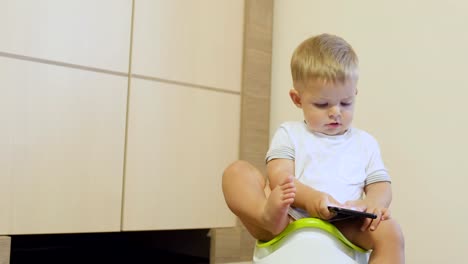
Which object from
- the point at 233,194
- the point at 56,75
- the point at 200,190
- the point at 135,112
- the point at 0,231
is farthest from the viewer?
the point at 200,190

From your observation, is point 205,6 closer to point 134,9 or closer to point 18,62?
point 134,9

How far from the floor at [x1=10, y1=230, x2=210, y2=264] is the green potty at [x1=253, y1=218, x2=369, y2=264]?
2.76 feet

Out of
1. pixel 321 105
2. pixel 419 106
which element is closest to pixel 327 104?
pixel 321 105

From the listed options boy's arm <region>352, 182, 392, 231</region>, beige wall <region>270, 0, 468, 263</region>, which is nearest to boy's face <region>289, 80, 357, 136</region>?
boy's arm <region>352, 182, 392, 231</region>

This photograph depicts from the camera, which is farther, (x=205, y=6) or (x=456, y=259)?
(x=205, y=6)

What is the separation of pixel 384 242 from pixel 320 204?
120 mm

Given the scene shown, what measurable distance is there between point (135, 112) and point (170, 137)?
0.43 feet

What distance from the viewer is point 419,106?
1455mm

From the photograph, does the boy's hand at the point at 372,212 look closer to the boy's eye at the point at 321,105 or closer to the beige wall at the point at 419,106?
the boy's eye at the point at 321,105

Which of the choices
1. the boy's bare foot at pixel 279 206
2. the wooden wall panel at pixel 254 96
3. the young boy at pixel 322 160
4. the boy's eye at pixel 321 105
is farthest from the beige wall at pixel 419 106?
the boy's bare foot at pixel 279 206

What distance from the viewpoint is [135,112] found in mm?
1557

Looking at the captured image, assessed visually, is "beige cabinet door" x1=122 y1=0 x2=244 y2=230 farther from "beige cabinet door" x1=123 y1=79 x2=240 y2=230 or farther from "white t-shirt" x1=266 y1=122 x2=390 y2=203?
"white t-shirt" x1=266 y1=122 x2=390 y2=203

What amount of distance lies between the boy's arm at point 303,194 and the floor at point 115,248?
2.62 ft

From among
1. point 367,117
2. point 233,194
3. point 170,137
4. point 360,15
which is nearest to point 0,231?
point 170,137
